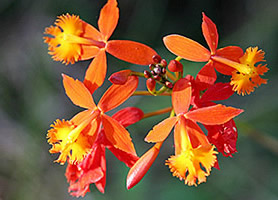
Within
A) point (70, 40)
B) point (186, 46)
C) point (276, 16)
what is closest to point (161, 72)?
point (186, 46)

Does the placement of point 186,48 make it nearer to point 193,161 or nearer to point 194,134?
point 194,134

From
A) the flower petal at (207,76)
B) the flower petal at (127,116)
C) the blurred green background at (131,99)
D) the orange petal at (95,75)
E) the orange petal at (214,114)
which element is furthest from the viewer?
the blurred green background at (131,99)

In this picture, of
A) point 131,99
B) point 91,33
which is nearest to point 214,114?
point 91,33

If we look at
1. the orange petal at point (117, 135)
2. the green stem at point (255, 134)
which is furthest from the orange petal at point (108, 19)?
the green stem at point (255, 134)

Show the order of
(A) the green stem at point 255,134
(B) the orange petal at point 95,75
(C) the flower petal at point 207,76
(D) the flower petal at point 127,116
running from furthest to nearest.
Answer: (A) the green stem at point 255,134
(D) the flower petal at point 127,116
(B) the orange petal at point 95,75
(C) the flower petal at point 207,76

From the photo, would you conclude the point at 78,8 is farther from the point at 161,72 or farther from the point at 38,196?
the point at 161,72

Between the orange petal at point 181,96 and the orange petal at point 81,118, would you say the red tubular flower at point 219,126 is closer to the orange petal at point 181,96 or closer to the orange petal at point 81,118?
the orange petal at point 181,96

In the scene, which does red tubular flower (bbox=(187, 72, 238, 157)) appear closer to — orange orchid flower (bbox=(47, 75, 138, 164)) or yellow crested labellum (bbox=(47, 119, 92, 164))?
orange orchid flower (bbox=(47, 75, 138, 164))
